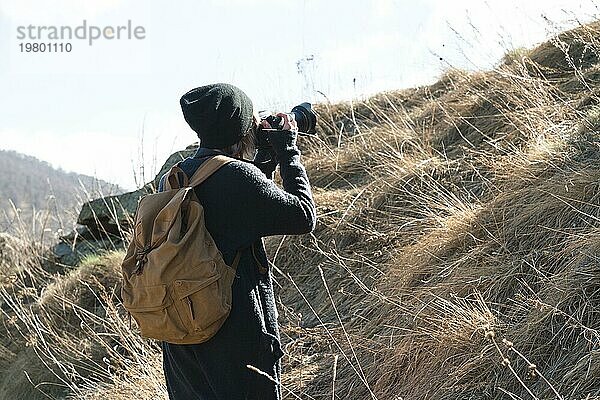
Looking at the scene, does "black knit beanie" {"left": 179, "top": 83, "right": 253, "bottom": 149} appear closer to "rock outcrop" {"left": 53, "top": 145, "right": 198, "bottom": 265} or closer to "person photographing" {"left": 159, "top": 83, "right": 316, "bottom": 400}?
"person photographing" {"left": 159, "top": 83, "right": 316, "bottom": 400}

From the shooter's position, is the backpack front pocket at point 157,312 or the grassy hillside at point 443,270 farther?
the grassy hillside at point 443,270

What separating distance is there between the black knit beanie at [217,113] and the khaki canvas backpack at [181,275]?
11 cm

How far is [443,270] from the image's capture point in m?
4.03

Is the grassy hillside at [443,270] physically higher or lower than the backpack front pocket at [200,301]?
lower

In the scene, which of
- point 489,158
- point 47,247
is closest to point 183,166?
point 489,158

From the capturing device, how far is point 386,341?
12.8 feet

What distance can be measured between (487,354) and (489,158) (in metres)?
2.17

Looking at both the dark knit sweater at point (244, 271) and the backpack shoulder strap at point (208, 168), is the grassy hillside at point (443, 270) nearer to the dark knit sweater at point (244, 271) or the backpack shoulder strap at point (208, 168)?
the dark knit sweater at point (244, 271)

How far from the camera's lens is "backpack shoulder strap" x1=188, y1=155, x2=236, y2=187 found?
244 cm

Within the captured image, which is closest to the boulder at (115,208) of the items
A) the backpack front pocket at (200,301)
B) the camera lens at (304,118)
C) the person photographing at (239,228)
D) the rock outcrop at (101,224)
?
the rock outcrop at (101,224)

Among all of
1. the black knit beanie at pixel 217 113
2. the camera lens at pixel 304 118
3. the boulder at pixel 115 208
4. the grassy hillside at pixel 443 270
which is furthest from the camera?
the boulder at pixel 115 208

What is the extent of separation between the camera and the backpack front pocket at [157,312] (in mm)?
2408

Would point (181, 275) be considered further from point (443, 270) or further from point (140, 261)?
point (443, 270)

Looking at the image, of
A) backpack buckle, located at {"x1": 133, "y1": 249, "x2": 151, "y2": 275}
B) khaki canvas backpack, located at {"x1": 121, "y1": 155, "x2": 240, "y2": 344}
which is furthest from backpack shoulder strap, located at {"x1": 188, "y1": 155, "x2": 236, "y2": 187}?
backpack buckle, located at {"x1": 133, "y1": 249, "x2": 151, "y2": 275}
